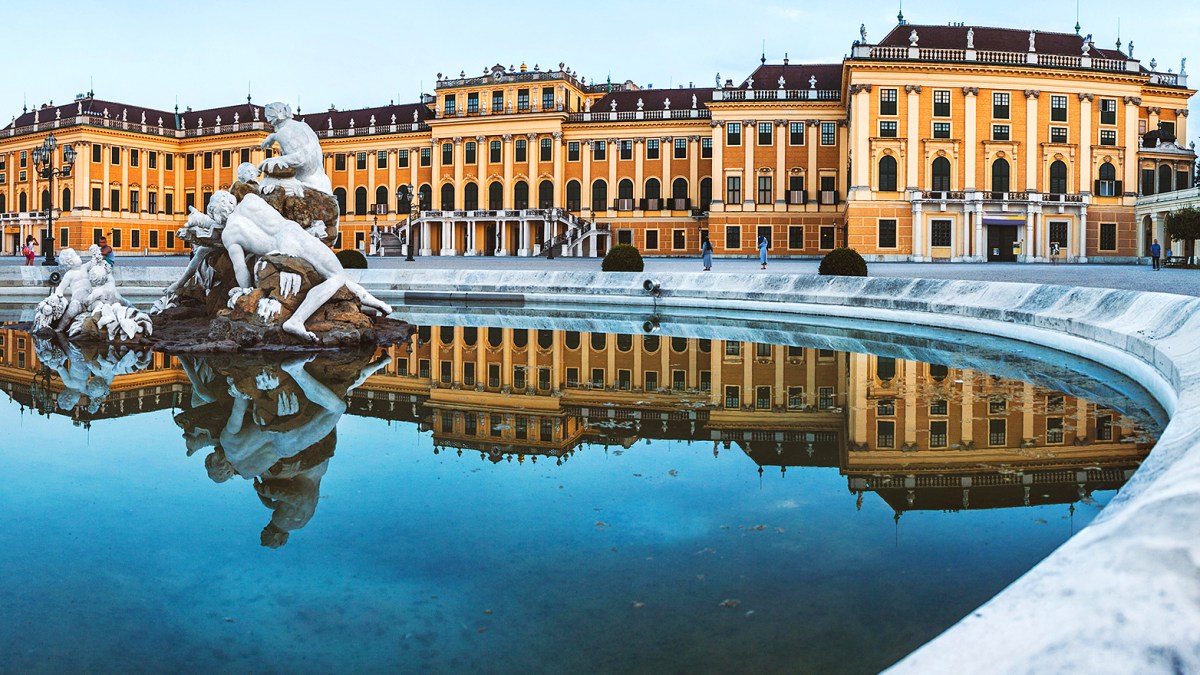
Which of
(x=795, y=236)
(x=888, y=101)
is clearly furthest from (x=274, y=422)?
(x=795, y=236)

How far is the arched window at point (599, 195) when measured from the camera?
58906 millimetres

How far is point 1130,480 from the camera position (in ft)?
10.2

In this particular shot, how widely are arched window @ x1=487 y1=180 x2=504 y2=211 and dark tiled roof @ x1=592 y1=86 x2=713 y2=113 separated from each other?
7314mm

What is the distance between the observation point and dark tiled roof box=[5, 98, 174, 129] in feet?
230

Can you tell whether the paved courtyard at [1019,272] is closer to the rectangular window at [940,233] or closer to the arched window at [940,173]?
the rectangular window at [940,233]

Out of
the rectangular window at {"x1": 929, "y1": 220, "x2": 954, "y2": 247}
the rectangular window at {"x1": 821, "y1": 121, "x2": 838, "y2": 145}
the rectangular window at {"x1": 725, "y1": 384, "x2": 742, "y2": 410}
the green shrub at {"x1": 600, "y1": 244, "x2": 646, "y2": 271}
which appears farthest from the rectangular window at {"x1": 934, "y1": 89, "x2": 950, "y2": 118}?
the rectangular window at {"x1": 725, "y1": 384, "x2": 742, "y2": 410}

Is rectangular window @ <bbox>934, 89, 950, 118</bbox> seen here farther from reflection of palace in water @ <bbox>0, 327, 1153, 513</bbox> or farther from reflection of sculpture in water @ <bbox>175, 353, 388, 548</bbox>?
reflection of sculpture in water @ <bbox>175, 353, 388, 548</bbox>

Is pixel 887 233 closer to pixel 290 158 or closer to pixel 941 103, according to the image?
pixel 941 103

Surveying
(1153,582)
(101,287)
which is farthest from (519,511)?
(101,287)

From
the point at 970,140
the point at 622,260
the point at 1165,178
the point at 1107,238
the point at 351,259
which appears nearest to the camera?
the point at 622,260

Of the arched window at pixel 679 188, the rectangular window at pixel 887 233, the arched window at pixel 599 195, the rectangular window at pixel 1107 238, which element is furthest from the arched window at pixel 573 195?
the rectangular window at pixel 1107 238

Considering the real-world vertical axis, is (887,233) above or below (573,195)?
below

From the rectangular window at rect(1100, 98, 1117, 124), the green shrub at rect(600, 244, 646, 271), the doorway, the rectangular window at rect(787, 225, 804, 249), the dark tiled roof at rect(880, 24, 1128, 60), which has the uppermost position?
the dark tiled roof at rect(880, 24, 1128, 60)

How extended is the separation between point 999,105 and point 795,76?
1290cm
